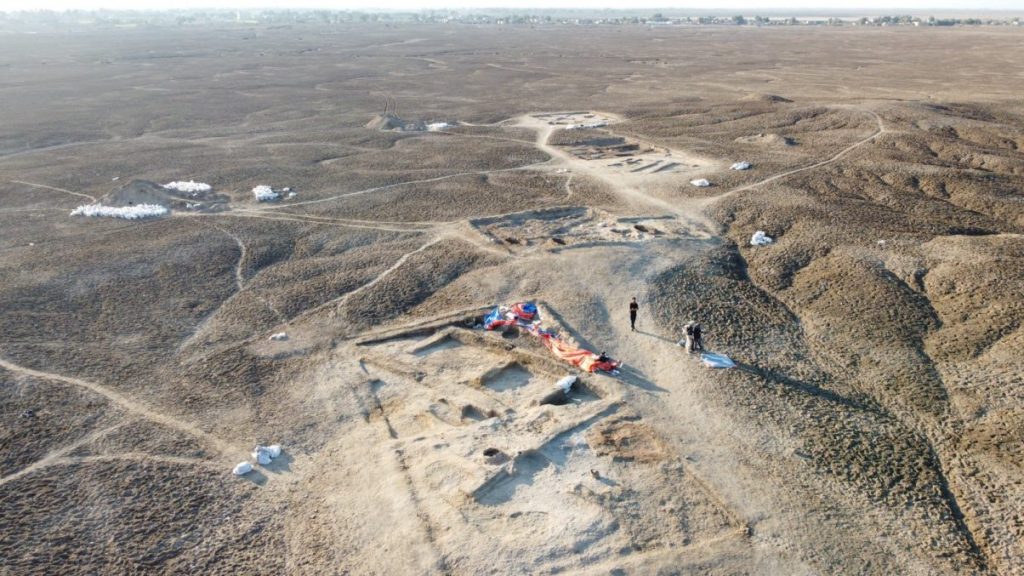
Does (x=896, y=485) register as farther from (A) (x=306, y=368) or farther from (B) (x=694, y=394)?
(A) (x=306, y=368)

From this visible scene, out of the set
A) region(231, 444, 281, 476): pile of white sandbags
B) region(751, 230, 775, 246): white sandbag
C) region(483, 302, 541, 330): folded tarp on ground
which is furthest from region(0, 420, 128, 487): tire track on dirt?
region(751, 230, 775, 246): white sandbag

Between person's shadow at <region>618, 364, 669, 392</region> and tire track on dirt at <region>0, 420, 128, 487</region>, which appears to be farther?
person's shadow at <region>618, 364, 669, 392</region>

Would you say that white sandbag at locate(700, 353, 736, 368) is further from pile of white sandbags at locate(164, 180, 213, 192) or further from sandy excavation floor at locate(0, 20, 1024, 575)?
pile of white sandbags at locate(164, 180, 213, 192)

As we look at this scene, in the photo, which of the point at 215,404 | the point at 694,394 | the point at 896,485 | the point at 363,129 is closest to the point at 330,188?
the point at 363,129

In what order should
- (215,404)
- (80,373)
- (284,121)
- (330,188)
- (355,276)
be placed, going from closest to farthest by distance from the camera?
(215,404), (80,373), (355,276), (330,188), (284,121)

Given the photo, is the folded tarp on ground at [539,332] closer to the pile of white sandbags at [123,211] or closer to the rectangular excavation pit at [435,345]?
the rectangular excavation pit at [435,345]

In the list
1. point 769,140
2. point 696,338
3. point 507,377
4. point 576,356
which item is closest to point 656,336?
point 696,338

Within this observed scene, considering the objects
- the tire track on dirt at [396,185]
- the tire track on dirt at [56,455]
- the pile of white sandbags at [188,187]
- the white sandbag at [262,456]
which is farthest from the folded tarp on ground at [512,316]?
the pile of white sandbags at [188,187]
